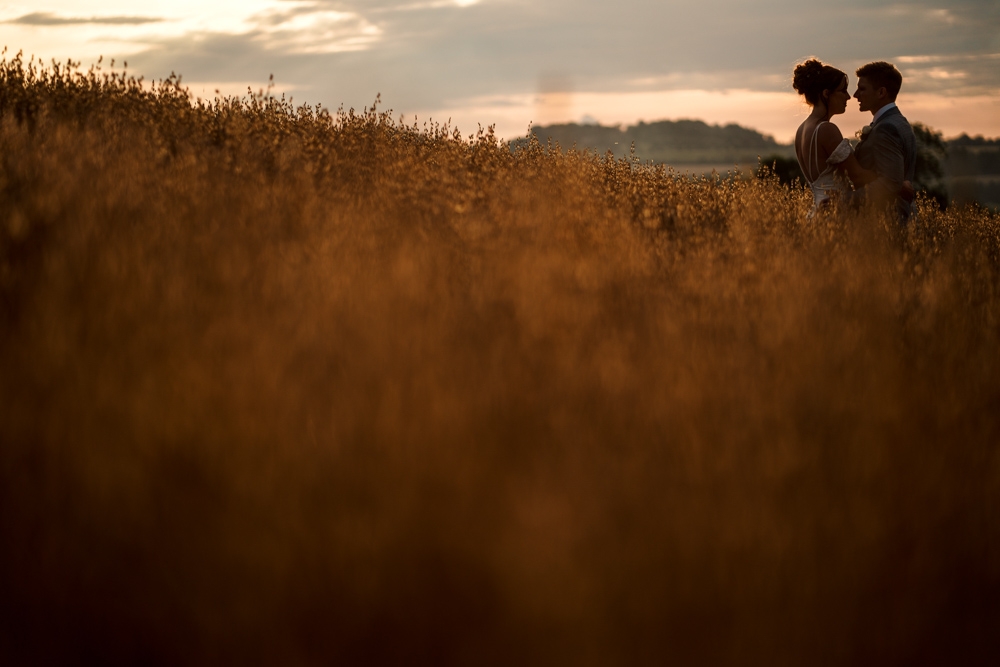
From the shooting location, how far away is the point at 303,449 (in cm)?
186

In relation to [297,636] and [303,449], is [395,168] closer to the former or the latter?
[303,449]

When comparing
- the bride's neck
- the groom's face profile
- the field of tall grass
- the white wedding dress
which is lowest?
the field of tall grass

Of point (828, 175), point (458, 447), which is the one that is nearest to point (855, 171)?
point (828, 175)

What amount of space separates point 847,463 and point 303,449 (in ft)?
4.70

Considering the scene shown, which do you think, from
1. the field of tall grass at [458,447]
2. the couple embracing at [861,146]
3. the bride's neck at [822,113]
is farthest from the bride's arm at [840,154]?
the field of tall grass at [458,447]

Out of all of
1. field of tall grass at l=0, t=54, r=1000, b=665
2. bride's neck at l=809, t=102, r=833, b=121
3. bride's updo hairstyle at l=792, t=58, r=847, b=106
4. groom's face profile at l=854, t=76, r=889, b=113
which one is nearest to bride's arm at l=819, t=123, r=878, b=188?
bride's neck at l=809, t=102, r=833, b=121

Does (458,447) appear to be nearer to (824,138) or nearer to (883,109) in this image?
(824,138)

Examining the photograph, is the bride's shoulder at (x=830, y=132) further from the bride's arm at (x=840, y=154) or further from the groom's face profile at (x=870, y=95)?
the groom's face profile at (x=870, y=95)

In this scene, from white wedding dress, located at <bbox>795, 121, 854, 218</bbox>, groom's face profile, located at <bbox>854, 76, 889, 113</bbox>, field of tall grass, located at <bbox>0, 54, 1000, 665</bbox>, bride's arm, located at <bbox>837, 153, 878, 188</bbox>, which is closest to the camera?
field of tall grass, located at <bbox>0, 54, 1000, 665</bbox>

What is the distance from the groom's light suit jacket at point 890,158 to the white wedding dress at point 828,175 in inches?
7.9

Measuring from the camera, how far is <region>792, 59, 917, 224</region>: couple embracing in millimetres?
5504

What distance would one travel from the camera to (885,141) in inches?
218

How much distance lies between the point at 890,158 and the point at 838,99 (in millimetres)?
573

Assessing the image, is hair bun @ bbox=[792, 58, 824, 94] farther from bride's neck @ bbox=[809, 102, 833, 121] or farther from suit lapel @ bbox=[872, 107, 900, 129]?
suit lapel @ bbox=[872, 107, 900, 129]
